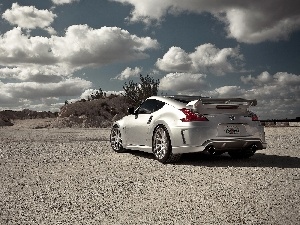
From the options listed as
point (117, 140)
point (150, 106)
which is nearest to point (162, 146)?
point (150, 106)

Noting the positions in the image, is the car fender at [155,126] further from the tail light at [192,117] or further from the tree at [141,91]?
Answer: the tree at [141,91]

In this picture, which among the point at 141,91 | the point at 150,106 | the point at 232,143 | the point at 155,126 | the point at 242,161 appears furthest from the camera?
the point at 141,91

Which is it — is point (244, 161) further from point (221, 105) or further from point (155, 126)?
point (155, 126)

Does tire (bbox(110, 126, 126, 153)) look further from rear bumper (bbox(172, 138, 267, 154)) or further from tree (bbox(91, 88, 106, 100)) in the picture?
tree (bbox(91, 88, 106, 100))

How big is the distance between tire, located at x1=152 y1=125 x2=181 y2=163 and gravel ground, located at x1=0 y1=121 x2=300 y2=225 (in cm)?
17

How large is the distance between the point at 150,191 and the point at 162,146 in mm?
2547

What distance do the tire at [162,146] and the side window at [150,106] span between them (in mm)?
507

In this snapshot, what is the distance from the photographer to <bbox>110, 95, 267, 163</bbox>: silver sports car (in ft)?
21.9

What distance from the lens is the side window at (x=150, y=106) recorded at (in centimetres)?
775

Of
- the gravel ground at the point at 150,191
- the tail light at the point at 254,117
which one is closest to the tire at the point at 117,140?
the gravel ground at the point at 150,191

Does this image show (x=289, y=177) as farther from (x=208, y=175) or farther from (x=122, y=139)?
(x=122, y=139)

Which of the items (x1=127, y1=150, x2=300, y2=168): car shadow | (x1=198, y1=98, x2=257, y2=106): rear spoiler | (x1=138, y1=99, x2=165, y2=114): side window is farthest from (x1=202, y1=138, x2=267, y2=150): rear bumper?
(x1=138, y1=99, x2=165, y2=114): side window

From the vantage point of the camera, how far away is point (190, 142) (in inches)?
262

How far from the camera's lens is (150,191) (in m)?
4.77
